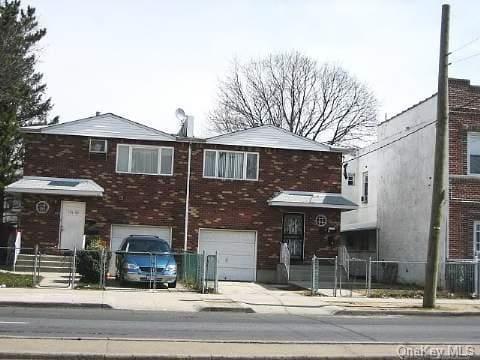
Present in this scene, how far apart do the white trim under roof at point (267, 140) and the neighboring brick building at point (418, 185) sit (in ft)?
11.5

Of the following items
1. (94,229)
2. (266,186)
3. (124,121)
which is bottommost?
(94,229)

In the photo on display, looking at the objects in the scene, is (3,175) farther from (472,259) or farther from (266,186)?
(472,259)

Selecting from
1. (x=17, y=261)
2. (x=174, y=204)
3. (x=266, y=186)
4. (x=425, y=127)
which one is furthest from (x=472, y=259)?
(x=17, y=261)

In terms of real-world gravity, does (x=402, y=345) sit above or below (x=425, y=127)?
below

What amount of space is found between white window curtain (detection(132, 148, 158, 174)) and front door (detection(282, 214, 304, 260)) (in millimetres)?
5968

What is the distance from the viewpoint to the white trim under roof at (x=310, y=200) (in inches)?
1108

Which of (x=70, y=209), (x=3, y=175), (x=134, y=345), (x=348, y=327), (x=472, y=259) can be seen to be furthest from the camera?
(x=3, y=175)

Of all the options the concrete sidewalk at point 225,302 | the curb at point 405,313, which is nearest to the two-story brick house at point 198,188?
the concrete sidewalk at point 225,302

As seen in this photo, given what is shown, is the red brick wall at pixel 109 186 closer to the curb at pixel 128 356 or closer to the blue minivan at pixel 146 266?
the blue minivan at pixel 146 266

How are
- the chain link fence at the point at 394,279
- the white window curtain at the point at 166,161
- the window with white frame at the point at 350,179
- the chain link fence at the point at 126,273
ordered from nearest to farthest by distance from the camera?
the chain link fence at the point at 126,273
the chain link fence at the point at 394,279
the white window curtain at the point at 166,161
the window with white frame at the point at 350,179

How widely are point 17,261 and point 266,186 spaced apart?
10473 millimetres

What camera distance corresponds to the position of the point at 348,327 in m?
14.1

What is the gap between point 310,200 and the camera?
93.4ft

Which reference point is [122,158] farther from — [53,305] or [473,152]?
[473,152]
